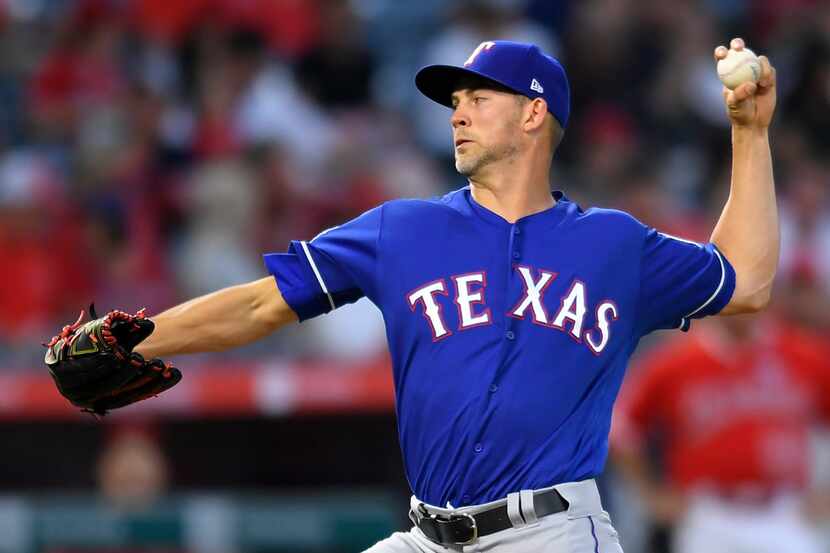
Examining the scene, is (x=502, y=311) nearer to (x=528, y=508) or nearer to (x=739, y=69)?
(x=528, y=508)

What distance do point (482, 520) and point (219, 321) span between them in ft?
3.01

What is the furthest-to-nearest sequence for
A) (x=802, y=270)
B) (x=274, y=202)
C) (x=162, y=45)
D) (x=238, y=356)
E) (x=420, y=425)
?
(x=162, y=45) → (x=274, y=202) → (x=802, y=270) → (x=238, y=356) → (x=420, y=425)

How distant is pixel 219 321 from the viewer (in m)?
4.40

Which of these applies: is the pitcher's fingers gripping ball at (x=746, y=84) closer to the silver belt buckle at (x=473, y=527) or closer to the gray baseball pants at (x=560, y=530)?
the gray baseball pants at (x=560, y=530)

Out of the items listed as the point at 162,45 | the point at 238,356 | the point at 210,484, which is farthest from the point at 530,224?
the point at 162,45

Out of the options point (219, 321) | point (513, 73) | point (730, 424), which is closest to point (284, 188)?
point (730, 424)

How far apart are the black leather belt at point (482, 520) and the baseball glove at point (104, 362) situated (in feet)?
2.83

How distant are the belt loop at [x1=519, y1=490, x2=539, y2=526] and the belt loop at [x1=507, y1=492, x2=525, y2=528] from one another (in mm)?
11

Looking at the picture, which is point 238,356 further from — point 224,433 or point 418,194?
point 418,194

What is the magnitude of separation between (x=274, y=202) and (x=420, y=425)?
516 cm

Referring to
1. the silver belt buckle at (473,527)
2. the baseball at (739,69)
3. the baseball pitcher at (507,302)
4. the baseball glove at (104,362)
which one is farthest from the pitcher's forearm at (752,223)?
the baseball glove at (104,362)

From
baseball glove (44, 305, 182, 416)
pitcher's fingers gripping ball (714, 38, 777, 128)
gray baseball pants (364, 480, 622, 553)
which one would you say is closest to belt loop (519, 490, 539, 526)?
gray baseball pants (364, 480, 622, 553)

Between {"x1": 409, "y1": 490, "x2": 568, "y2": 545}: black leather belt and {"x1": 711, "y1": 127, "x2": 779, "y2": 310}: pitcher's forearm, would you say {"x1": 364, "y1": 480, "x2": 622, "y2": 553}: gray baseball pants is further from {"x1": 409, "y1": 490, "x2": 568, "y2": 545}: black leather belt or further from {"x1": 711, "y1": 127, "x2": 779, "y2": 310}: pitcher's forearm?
{"x1": 711, "y1": 127, "x2": 779, "y2": 310}: pitcher's forearm

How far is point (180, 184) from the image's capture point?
9508mm
